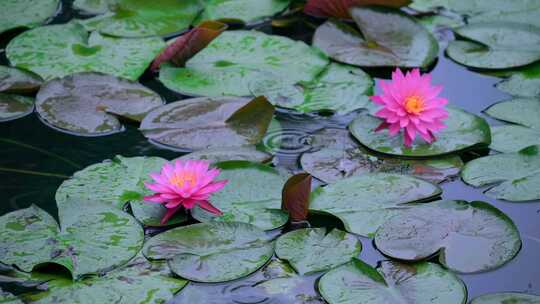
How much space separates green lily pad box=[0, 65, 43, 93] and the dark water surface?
142 millimetres

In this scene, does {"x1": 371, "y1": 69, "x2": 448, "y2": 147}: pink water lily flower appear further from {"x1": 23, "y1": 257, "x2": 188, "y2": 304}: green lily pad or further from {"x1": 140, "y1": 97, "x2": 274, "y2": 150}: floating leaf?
{"x1": 23, "y1": 257, "x2": 188, "y2": 304}: green lily pad

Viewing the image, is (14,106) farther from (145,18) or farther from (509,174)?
(509,174)

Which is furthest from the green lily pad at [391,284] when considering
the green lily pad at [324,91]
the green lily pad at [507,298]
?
the green lily pad at [324,91]

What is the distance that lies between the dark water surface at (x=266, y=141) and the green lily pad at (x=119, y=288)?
49mm

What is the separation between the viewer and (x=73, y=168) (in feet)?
7.86

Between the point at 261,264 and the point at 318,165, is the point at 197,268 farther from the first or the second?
the point at 318,165

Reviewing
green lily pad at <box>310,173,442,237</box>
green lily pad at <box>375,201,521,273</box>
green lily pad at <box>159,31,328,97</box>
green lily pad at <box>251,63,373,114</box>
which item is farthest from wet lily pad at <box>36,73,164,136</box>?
green lily pad at <box>375,201,521,273</box>

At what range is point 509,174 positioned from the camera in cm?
234

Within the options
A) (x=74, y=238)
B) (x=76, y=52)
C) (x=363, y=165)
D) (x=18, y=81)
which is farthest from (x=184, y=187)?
(x=76, y=52)

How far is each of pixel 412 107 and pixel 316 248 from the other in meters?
0.68

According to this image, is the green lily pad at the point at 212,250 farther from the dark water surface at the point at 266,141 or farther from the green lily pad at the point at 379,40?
the green lily pad at the point at 379,40

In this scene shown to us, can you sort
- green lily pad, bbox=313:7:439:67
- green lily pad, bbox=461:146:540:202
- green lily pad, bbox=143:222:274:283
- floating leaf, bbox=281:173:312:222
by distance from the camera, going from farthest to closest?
green lily pad, bbox=313:7:439:67
green lily pad, bbox=461:146:540:202
floating leaf, bbox=281:173:312:222
green lily pad, bbox=143:222:274:283

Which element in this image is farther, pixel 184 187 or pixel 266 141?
pixel 266 141

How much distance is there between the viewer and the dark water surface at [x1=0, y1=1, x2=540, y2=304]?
1928 millimetres
